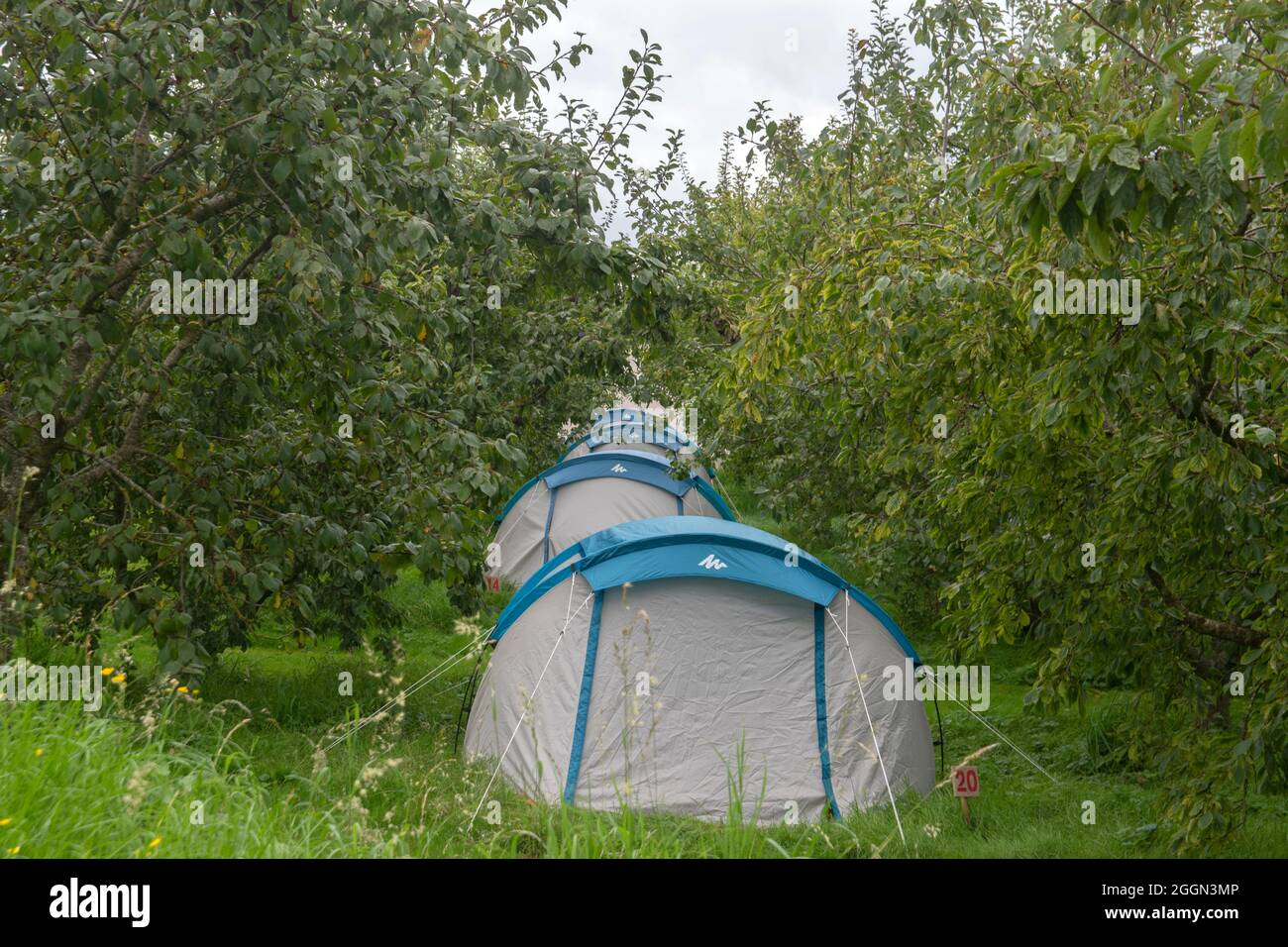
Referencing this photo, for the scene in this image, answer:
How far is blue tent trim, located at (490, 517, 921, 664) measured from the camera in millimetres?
7180

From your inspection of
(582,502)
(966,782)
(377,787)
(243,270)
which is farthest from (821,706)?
(582,502)

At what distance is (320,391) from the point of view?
6598 millimetres

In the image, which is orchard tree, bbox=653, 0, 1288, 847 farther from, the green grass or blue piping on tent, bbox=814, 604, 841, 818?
blue piping on tent, bbox=814, 604, 841, 818

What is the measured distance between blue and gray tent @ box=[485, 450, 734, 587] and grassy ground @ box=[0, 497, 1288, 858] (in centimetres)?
189

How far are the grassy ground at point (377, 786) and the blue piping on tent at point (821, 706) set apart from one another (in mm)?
282

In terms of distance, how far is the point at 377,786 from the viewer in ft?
17.7

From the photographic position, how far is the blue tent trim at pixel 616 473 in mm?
14633

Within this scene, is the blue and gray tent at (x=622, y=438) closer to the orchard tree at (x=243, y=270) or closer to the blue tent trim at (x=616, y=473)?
the blue tent trim at (x=616, y=473)

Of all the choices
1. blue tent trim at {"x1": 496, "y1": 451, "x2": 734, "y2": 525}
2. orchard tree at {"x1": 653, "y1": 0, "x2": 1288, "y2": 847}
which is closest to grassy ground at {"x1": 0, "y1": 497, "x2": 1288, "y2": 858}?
orchard tree at {"x1": 653, "y1": 0, "x2": 1288, "y2": 847}

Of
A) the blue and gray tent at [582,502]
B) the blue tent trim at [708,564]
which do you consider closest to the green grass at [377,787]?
the blue tent trim at [708,564]

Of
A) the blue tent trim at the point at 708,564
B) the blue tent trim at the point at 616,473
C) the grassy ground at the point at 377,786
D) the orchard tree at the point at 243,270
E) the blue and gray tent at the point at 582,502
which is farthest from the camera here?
the blue tent trim at the point at 616,473

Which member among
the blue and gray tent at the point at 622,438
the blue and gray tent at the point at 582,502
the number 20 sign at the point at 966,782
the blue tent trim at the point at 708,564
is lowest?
the number 20 sign at the point at 966,782

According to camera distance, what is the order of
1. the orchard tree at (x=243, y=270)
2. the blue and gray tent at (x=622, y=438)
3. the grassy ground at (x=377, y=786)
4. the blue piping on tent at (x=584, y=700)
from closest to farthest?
the grassy ground at (x=377, y=786) < the orchard tree at (x=243, y=270) < the blue piping on tent at (x=584, y=700) < the blue and gray tent at (x=622, y=438)
